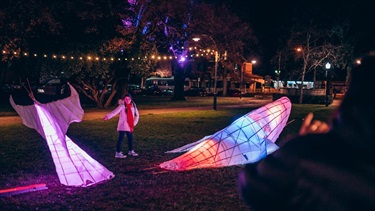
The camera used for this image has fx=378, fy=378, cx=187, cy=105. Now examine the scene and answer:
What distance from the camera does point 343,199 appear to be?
118 centimetres

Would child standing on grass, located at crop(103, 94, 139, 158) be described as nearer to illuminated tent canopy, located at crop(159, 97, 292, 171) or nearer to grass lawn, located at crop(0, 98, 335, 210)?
grass lawn, located at crop(0, 98, 335, 210)

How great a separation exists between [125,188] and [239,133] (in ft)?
10.7

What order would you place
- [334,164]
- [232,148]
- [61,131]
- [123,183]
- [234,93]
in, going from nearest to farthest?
[334,164], [61,131], [123,183], [232,148], [234,93]

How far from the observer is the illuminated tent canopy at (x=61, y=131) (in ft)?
24.3

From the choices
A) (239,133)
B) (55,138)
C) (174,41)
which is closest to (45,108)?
(55,138)

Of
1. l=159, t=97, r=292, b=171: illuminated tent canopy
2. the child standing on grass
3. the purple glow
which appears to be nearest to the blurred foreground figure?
l=159, t=97, r=292, b=171: illuminated tent canopy

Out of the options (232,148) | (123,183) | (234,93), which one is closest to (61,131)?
(123,183)

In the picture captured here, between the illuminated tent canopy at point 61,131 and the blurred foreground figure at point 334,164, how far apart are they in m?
6.66

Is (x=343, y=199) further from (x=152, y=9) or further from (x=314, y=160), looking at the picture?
(x=152, y=9)

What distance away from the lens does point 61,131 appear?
741 cm

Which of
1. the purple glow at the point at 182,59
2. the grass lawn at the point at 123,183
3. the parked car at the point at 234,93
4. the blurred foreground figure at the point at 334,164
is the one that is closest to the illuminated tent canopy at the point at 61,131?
the grass lawn at the point at 123,183

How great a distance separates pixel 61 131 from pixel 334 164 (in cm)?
689

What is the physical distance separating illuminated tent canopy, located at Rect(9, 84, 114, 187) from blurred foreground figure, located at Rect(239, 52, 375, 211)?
6.66 metres

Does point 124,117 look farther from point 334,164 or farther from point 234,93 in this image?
point 234,93
